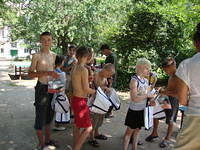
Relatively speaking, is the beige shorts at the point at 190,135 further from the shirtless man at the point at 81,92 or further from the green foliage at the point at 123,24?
the green foliage at the point at 123,24

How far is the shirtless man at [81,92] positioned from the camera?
10.3ft

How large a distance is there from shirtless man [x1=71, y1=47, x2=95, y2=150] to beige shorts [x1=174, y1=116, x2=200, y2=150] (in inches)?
60.1

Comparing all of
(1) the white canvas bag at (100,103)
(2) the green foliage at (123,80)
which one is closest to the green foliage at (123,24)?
(2) the green foliage at (123,80)

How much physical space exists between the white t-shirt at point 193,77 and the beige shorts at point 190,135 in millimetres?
65

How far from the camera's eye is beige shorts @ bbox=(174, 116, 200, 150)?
1.88 metres

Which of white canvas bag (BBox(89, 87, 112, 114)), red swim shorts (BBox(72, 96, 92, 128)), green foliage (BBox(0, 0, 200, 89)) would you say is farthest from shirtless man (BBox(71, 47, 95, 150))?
green foliage (BBox(0, 0, 200, 89))

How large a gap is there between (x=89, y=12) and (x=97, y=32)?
6.19 ft

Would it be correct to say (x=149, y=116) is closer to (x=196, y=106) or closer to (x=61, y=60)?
(x=196, y=106)

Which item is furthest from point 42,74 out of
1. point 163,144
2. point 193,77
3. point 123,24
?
point 123,24

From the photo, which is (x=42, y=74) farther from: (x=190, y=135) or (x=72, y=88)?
(x=190, y=135)

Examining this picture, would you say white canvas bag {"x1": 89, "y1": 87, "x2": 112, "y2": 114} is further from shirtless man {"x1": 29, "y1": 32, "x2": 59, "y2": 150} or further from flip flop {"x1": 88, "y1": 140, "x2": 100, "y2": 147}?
flip flop {"x1": 88, "y1": 140, "x2": 100, "y2": 147}

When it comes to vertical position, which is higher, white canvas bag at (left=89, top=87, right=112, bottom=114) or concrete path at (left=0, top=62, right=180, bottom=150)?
white canvas bag at (left=89, top=87, right=112, bottom=114)

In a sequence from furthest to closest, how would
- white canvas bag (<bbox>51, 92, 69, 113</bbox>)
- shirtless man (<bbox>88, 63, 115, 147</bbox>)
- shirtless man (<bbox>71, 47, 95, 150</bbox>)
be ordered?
white canvas bag (<bbox>51, 92, 69, 113</bbox>) → shirtless man (<bbox>88, 63, 115, 147</bbox>) → shirtless man (<bbox>71, 47, 95, 150</bbox>)

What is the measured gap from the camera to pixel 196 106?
6.40 feet
